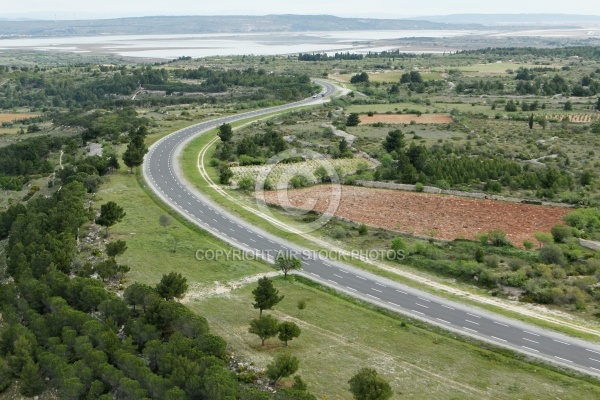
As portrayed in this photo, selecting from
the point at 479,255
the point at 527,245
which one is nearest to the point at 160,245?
the point at 479,255

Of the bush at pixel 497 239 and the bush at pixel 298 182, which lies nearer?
the bush at pixel 497 239

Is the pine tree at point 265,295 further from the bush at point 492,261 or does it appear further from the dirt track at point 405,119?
the dirt track at point 405,119

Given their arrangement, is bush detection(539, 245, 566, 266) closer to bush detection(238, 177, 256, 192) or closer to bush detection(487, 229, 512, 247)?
bush detection(487, 229, 512, 247)

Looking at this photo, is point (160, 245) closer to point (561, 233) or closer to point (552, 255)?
point (552, 255)

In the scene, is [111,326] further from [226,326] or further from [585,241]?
[585,241]

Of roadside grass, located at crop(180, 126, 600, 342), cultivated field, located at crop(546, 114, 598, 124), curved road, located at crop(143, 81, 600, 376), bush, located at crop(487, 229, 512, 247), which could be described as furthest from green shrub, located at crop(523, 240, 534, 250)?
cultivated field, located at crop(546, 114, 598, 124)

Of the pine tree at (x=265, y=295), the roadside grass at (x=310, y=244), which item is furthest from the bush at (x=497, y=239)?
the pine tree at (x=265, y=295)
